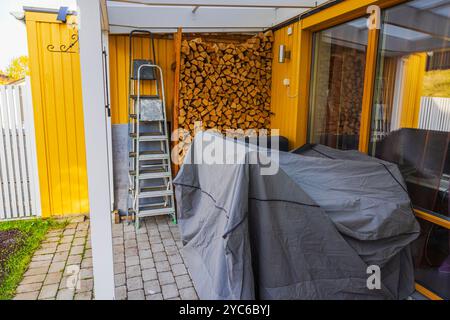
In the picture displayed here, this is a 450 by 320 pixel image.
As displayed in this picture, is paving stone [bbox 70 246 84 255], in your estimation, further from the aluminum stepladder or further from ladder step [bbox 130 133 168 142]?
ladder step [bbox 130 133 168 142]

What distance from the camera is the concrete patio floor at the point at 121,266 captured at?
2.63 m

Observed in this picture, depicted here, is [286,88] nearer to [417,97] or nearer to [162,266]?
[417,97]

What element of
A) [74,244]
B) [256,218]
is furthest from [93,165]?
[74,244]

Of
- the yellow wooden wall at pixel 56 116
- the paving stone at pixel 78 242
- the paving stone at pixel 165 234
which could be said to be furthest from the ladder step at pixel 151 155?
the paving stone at pixel 78 242

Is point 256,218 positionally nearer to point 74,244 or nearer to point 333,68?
point 333,68

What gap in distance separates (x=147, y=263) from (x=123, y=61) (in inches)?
96.8

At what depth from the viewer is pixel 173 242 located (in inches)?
138

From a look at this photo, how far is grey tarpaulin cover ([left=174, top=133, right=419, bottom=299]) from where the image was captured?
1995mm

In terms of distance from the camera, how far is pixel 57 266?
307 cm

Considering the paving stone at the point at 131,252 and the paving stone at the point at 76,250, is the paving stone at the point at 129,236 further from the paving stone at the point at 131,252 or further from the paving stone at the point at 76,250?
the paving stone at the point at 76,250

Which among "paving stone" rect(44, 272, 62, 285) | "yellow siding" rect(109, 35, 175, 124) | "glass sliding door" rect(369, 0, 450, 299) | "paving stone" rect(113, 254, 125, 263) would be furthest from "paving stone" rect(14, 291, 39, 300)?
"glass sliding door" rect(369, 0, 450, 299)

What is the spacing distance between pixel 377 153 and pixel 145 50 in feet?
9.75

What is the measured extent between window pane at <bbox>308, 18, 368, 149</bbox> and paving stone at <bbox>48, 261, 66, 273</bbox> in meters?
2.93

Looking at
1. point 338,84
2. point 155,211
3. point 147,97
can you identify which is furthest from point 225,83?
point 155,211
